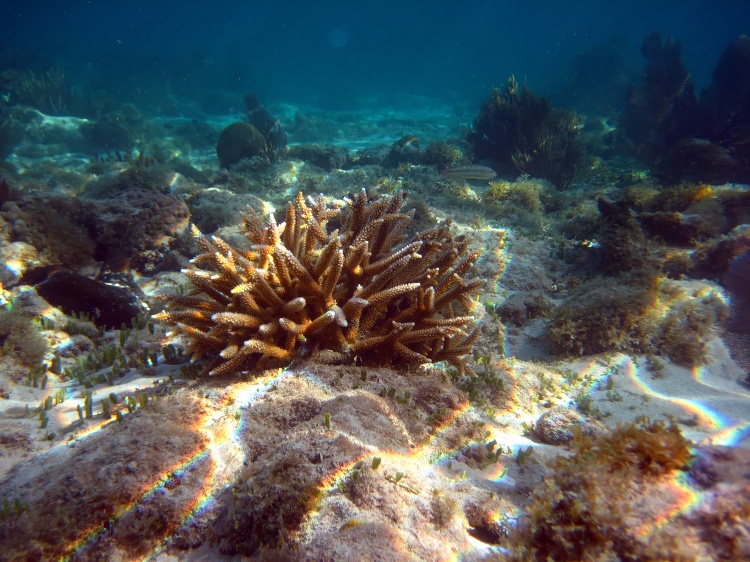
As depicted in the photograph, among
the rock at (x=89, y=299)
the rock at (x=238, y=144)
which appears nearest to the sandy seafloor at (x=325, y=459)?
the rock at (x=89, y=299)

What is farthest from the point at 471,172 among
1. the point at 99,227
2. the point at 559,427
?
the point at 99,227

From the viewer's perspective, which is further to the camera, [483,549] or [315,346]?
[315,346]

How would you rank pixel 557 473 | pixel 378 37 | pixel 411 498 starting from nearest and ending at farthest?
pixel 557 473 → pixel 411 498 → pixel 378 37

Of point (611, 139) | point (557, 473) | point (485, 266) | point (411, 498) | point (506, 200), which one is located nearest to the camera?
point (557, 473)

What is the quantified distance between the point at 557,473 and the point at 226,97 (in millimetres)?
35561

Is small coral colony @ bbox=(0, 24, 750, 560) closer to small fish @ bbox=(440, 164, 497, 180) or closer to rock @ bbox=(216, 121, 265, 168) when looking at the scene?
small fish @ bbox=(440, 164, 497, 180)

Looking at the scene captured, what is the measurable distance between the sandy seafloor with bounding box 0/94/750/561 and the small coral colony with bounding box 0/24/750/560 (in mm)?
62

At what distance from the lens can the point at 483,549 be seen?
187 centimetres

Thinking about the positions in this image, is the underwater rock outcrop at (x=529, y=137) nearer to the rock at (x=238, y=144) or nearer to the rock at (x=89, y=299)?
the rock at (x=238, y=144)

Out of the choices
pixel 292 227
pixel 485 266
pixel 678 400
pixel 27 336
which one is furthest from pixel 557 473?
pixel 27 336

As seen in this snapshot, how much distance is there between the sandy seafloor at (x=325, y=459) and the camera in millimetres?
1750

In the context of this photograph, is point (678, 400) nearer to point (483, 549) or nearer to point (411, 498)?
point (483, 549)

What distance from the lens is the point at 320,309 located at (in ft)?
10.2

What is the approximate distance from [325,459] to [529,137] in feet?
41.1
